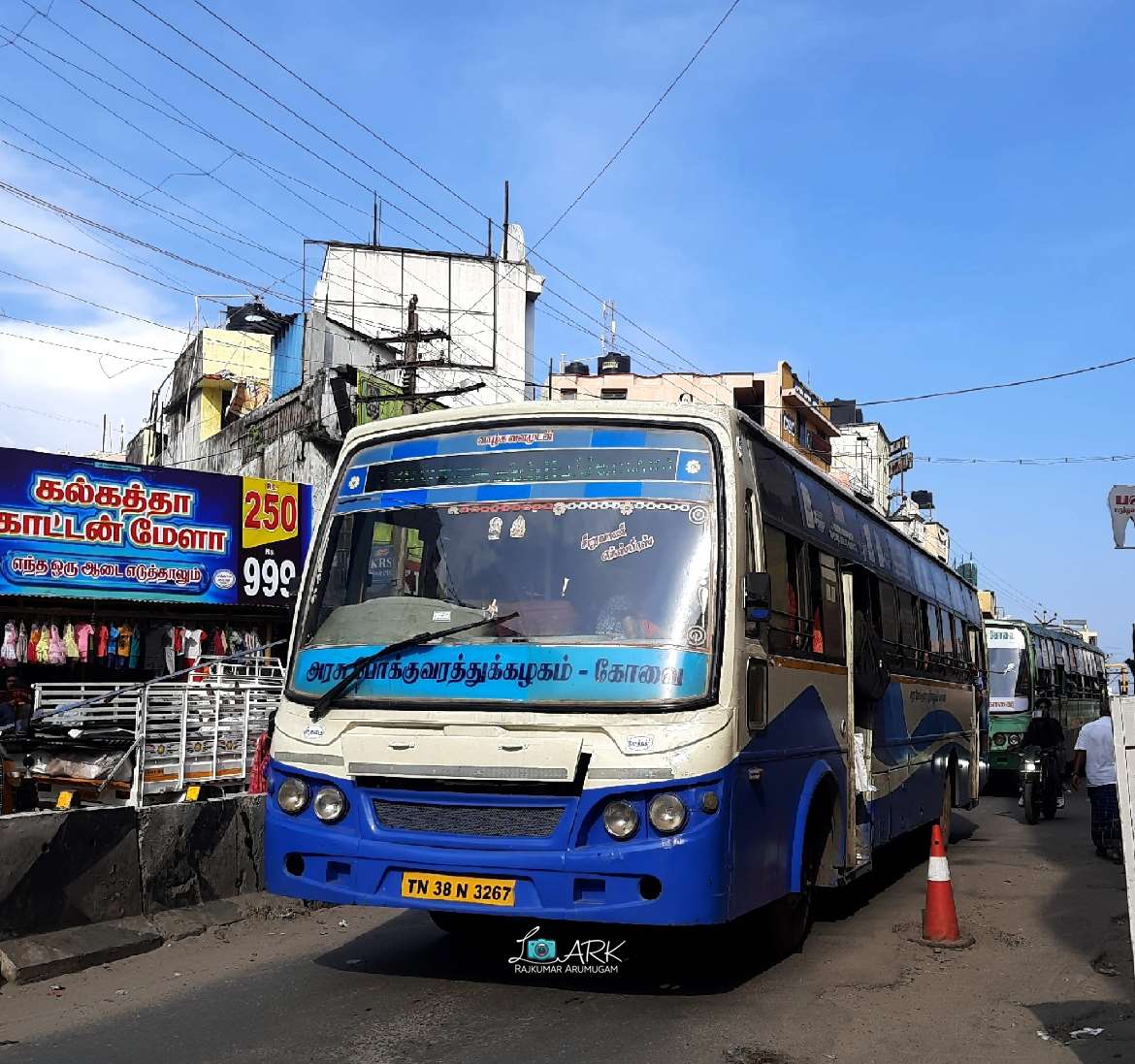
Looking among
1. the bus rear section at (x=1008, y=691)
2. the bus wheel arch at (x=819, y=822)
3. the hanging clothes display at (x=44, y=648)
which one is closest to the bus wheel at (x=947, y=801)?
the bus wheel arch at (x=819, y=822)

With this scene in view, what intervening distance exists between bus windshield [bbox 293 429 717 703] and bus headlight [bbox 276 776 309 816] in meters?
0.46

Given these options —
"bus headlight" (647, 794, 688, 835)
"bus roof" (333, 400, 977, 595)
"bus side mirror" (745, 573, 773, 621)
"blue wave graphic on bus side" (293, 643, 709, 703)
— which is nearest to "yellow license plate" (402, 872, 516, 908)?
"bus headlight" (647, 794, 688, 835)

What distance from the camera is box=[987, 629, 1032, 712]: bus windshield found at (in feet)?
73.6

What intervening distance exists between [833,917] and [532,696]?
4350 millimetres

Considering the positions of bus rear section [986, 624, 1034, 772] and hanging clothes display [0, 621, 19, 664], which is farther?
bus rear section [986, 624, 1034, 772]

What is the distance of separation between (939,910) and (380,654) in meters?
4.18

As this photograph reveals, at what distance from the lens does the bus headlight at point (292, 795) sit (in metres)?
5.95

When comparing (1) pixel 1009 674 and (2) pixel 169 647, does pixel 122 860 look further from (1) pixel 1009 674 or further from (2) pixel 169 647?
(1) pixel 1009 674

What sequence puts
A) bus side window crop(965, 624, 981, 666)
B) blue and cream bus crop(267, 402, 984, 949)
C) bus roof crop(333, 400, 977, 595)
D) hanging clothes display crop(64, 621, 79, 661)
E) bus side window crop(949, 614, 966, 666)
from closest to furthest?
blue and cream bus crop(267, 402, 984, 949), bus roof crop(333, 400, 977, 595), bus side window crop(949, 614, 966, 666), bus side window crop(965, 624, 981, 666), hanging clothes display crop(64, 621, 79, 661)

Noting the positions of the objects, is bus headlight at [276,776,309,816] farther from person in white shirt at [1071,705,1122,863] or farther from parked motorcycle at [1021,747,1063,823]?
parked motorcycle at [1021,747,1063,823]

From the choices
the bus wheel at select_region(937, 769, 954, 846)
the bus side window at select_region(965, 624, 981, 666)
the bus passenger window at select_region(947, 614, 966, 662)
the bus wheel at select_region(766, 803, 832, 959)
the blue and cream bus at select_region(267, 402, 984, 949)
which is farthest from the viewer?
Answer: the bus side window at select_region(965, 624, 981, 666)

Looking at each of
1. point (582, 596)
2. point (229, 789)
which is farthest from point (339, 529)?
point (229, 789)

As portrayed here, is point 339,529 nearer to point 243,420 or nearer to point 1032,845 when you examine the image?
point 1032,845

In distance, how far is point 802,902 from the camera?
7148mm
